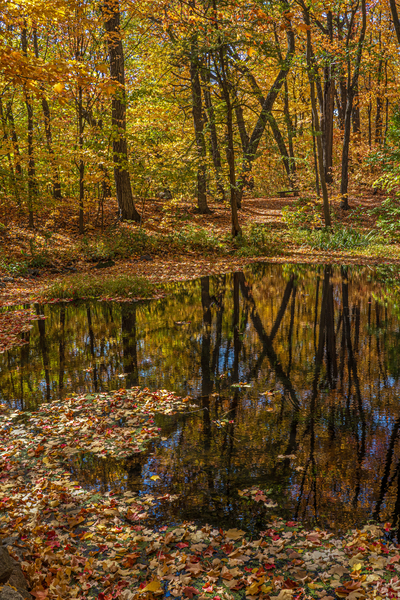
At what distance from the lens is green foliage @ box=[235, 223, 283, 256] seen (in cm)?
1820

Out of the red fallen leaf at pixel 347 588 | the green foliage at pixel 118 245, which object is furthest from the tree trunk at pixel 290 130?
the red fallen leaf at pixel 347 588

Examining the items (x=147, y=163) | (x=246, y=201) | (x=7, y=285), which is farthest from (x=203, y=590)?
(x=246, y=201)

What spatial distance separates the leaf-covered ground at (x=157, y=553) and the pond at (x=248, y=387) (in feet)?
0.59

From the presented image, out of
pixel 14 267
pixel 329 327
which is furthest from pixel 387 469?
pixel 14 267

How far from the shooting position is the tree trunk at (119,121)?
16156mm

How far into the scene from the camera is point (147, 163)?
60.2 feet

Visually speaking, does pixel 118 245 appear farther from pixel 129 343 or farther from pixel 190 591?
pixel 190 591

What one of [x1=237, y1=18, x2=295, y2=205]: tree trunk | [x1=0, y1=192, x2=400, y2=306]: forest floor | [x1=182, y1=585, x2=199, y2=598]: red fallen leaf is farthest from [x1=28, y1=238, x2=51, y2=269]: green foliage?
[x1=182, y1=585, x2=199, y2=598]: red fallen leaf

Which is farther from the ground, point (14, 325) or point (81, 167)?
point (81, 167)

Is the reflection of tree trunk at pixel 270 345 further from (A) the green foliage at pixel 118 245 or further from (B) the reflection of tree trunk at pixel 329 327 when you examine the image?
(A) the green foliage at pixel 118 245

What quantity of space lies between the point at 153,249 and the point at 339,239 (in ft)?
24.9

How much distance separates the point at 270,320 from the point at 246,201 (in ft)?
61.4

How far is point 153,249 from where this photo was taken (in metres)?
17.6

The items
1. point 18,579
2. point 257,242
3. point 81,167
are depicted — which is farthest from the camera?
point 257,242
